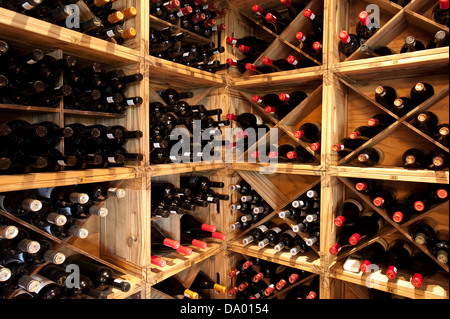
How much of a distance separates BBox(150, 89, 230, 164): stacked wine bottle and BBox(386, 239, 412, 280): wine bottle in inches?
41.1

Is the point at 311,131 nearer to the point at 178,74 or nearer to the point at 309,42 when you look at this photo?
the point at 309,42

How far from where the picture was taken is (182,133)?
155 centimetres

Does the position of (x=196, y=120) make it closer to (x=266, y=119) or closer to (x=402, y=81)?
(x=266, y=119)

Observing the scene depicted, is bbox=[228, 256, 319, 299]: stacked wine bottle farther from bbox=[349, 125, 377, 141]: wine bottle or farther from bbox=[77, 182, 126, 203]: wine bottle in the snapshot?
bbox=[77, 182, 126, 203]: wine bottle

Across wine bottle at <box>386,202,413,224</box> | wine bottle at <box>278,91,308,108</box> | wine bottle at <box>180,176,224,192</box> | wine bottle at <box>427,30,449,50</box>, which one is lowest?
wine bottle at <box>386,202,413,224</box>

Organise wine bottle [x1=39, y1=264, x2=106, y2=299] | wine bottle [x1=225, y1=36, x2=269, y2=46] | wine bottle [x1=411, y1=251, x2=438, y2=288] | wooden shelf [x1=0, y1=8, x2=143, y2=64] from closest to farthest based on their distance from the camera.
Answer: wooden shelf [x1=0, y1=8, x2=143, y2=64] < wine bottle [x1=39, y1=264, x2=106, y2=299] < wine bottle [x1=411, y1=251, x2=438, y2=288] < wine bottle [x1=225, y1=36, x2=269, y2=46]

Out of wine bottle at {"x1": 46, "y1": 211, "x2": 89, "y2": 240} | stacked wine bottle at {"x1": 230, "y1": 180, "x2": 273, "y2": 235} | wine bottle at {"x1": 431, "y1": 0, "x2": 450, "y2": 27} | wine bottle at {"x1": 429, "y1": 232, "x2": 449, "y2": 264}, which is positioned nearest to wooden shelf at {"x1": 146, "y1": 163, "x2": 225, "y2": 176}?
stacked wine bottle at {"x1": 230, "y1": 180, "x2": 273, "y2": 235}

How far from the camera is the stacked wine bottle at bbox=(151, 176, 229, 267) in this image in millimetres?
1425

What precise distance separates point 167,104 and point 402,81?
4.07ft

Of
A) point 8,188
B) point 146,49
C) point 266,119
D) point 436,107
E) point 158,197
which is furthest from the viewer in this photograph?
point 266,119

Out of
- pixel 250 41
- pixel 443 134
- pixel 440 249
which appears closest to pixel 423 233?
pixel 440 249

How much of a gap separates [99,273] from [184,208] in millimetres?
469
